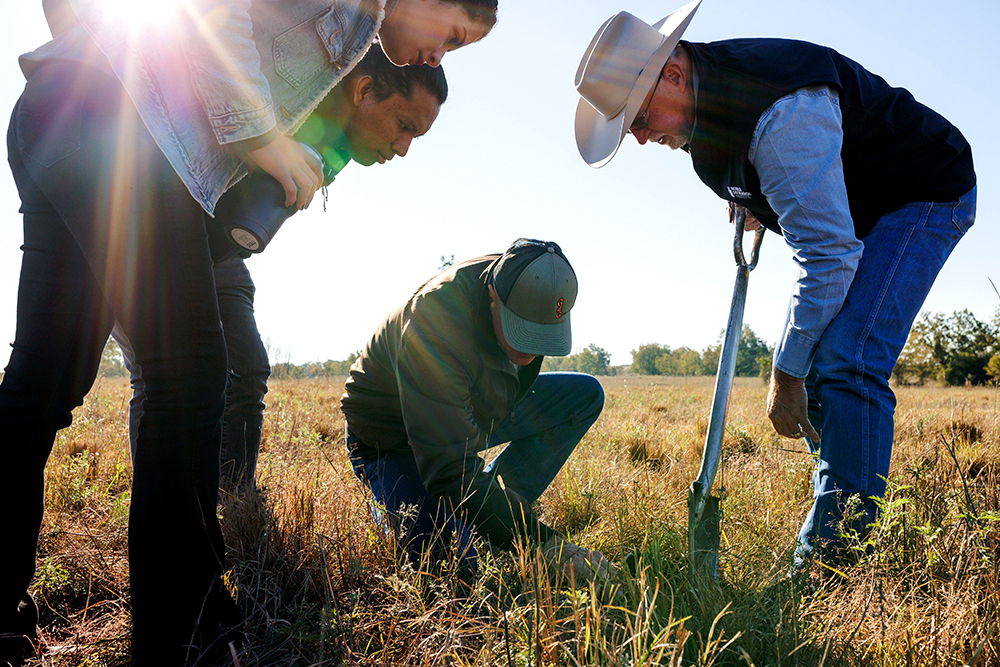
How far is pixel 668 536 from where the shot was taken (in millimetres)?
2033

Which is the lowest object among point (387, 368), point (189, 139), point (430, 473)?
point (430, 473)

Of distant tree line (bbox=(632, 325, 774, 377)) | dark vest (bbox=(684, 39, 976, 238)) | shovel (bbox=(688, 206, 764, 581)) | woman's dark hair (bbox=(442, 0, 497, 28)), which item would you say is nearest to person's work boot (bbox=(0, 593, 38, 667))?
shovel (bbox=(688, 206, 764, 581))

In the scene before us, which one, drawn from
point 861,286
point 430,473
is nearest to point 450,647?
point 430,473

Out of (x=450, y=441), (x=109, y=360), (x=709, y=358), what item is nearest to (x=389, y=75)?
(x=450, y=441)

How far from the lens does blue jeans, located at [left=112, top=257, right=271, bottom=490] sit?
2570 mm

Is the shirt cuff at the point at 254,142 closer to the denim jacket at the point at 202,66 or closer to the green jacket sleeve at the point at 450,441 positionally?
the denim jacket at the point at 202,66

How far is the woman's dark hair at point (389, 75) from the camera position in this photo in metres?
2.47

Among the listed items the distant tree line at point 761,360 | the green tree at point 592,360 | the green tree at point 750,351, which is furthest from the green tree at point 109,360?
the green tree at point 750,351

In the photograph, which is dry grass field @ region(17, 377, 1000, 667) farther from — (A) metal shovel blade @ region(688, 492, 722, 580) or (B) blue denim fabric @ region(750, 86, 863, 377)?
(B) blue denim fabric @ region(750, 86, 863, 377)

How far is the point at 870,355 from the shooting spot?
6.08 feet

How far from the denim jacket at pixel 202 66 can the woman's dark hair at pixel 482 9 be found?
0.57m

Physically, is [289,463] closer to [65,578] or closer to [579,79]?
[65,578]

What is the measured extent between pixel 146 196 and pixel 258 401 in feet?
5.33

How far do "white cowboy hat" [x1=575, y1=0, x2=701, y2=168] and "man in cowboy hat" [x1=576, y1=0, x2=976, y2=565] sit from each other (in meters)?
0.01
